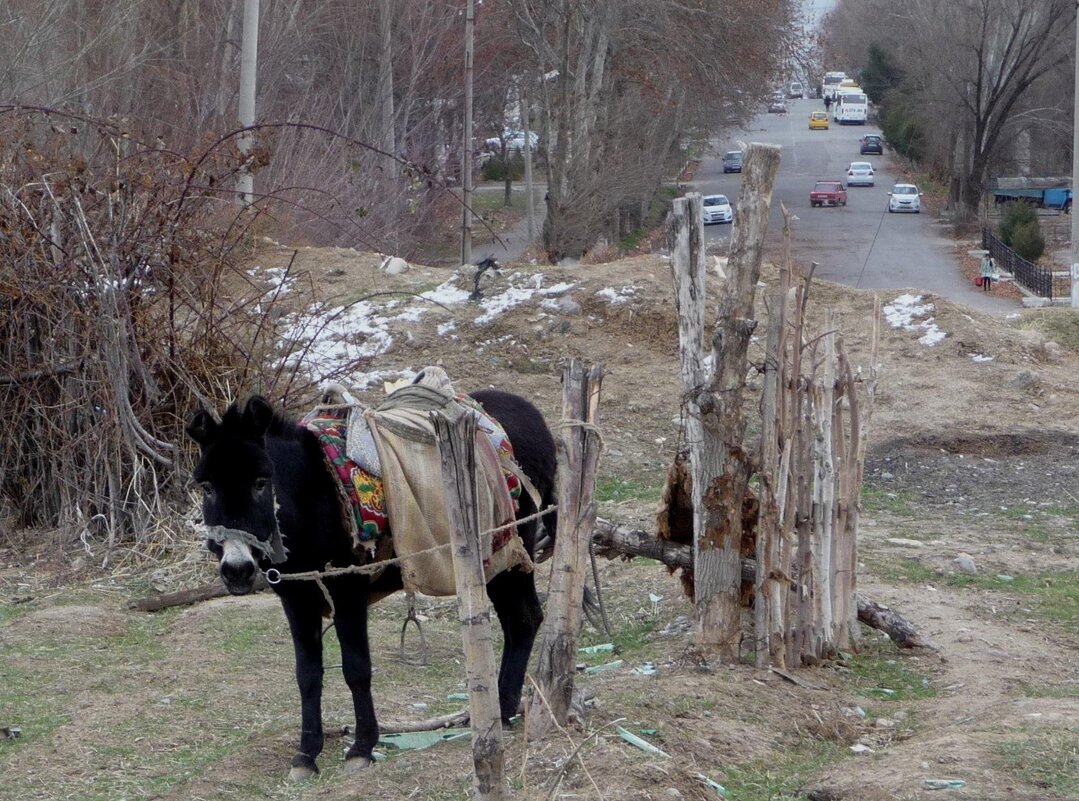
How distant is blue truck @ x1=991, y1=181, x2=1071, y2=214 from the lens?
51.6m

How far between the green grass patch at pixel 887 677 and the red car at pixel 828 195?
1501 inches

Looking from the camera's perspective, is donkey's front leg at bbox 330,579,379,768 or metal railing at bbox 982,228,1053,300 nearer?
donkey's front leg at bbox 330,579,379,768

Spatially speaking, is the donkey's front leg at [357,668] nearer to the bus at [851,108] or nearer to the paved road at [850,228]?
the paved road at [850,228]

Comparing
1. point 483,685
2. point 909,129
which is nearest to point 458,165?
point 909,129

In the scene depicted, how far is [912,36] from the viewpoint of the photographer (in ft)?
179

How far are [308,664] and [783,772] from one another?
2.01 m

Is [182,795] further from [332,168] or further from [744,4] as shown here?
[744,4]

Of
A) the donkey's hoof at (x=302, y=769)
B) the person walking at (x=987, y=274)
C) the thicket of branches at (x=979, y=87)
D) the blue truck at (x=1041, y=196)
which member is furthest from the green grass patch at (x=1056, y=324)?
the blue truck at (x=1041, y=196)

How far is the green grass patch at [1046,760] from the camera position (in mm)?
4742

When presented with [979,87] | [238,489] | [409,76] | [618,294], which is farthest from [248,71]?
[979,87]

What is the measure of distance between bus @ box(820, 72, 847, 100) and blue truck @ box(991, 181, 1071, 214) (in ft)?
75.5

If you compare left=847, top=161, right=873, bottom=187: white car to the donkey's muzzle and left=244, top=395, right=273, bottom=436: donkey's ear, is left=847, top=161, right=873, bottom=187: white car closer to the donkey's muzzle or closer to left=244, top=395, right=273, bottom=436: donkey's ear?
left=244, top=395, right=273, bottom=436: donkey's ear

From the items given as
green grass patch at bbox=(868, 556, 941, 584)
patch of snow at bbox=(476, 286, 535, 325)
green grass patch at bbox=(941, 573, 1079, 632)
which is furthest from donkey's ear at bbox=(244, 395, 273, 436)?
patch of snow at bbox=(476, 286, 535, 325)

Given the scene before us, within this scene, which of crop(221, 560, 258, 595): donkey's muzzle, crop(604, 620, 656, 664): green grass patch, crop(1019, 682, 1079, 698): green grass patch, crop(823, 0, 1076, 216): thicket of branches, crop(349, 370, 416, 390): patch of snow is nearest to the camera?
crop(221, 560, 258, 595): donkey's muzzle
